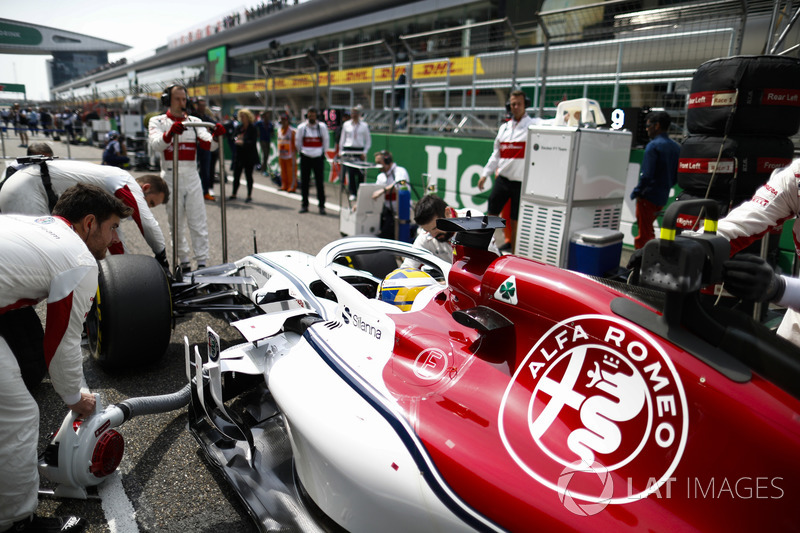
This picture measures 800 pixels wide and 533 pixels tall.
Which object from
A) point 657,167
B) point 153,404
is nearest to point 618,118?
point 657,167

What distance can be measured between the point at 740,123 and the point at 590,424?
3.56 metres

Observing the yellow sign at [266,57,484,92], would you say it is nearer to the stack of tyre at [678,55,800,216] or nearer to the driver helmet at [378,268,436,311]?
the stack of tyre at [678,55,800,216]

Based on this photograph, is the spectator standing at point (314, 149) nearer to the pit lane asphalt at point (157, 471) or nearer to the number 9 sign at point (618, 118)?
the number 9 sign at point (618, 118)

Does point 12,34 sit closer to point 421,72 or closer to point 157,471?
point 421,72

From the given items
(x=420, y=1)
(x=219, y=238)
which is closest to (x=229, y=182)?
(x=219, y=238)

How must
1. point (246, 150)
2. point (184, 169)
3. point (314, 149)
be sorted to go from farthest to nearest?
point (246, 150), point (314, 149), point (184, 169)

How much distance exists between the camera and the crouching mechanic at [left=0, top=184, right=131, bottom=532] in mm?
1927

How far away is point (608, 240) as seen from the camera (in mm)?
5035

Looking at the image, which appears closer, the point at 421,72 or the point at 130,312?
the point at 130,312

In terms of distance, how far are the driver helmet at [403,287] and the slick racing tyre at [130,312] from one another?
1443 mm

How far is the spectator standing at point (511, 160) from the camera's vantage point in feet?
20.0

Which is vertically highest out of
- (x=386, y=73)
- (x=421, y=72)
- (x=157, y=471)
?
(x=386, y=73)

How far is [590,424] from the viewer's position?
1.50 metres

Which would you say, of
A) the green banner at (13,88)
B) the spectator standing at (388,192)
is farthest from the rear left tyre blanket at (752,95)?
the green banner at (13,88)
